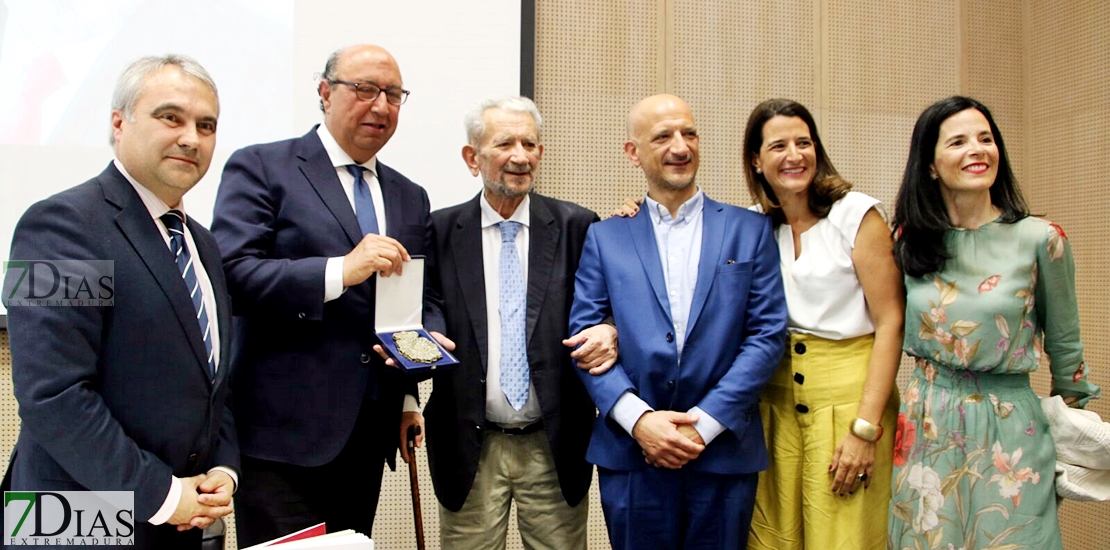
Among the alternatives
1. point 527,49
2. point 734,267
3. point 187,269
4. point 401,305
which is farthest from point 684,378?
point 527,49

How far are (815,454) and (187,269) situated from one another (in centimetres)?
172

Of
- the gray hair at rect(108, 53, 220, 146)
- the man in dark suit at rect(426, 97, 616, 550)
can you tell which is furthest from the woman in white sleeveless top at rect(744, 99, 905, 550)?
the gray hair at rect(108, 53, 220, 146)

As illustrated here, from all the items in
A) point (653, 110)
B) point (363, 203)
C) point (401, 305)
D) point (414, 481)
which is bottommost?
point (414, 481)

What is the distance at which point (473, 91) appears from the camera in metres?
3.71

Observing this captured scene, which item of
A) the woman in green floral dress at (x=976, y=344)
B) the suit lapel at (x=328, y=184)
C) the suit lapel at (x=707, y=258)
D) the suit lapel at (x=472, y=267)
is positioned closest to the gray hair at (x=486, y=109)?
the suit lapel at (x=472, y=267)

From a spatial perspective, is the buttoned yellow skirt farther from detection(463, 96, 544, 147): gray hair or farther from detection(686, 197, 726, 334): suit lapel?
detection(463, 96, 544, 147): gray hair

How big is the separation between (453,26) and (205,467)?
2.49 m

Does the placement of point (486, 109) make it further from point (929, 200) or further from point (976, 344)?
point (976, 344)

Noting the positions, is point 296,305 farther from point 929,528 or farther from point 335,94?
point 929,528

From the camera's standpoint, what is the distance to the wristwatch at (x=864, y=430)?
2.23 metres

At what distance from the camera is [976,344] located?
7.10ft

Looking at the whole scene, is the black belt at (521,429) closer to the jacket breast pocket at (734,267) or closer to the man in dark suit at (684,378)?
the man in dark suit at (684,378)

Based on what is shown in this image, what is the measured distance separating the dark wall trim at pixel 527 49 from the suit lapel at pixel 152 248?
228 cm

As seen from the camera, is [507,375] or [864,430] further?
[507,375]
